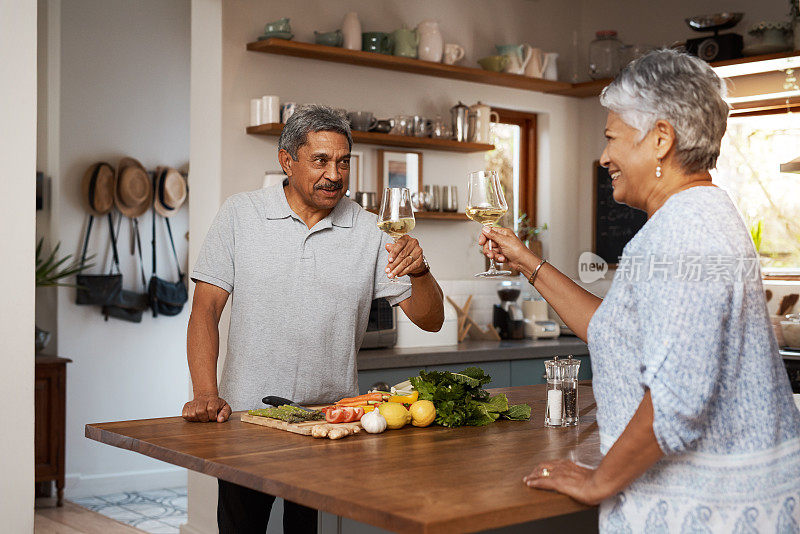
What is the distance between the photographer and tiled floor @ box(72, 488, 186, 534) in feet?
16.2

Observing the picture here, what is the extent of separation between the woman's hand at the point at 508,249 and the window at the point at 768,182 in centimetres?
329

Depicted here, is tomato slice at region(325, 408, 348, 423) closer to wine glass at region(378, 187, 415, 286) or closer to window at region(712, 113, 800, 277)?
wine glass at region(378, 187, 415, 286)

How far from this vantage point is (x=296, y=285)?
2.53 metres

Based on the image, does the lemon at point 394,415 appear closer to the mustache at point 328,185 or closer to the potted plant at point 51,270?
the mustache at point 328,185

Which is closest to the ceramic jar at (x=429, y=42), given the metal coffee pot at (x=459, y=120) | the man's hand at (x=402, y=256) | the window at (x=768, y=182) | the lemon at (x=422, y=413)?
the metal coffee pot at (x=459, y=120)

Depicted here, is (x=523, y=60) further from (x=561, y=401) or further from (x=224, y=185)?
(x=561, y=401)

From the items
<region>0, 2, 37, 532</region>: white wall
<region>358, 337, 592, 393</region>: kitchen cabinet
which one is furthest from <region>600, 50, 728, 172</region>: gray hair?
<region>358, 337, 592, 393</region>: kitchen cabinet

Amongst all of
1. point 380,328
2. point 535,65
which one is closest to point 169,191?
point 380,328

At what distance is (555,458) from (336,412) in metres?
0.52

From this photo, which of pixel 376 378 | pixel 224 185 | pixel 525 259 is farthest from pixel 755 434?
pixel 224 185

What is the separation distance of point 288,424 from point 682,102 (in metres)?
1.08

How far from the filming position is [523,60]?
17.9 feet

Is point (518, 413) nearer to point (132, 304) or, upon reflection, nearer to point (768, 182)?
point (768, 182)

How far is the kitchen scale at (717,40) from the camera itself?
4.74 meters
